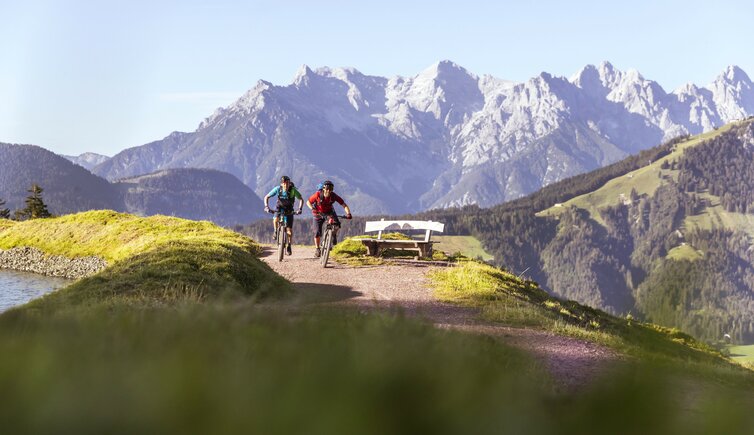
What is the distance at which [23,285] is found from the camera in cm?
3694

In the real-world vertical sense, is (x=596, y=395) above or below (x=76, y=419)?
above

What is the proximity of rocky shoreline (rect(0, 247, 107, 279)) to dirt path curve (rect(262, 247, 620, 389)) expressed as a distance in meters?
11.9

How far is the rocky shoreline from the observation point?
39.1 m

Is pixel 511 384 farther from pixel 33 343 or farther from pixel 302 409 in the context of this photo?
pixel 33 343

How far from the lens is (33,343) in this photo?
2.31 m

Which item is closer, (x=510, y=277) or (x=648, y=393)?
(x=648, y=393)

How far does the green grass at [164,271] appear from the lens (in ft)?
42.5

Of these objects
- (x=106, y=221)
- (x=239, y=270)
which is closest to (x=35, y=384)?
(x=239, y=270)

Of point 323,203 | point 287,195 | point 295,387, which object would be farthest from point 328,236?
point 295,387

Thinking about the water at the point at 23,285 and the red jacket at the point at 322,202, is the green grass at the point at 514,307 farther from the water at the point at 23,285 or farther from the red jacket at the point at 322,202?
the water at the point at 23,285

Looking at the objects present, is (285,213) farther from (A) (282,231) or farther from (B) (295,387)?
(B) (295,387)

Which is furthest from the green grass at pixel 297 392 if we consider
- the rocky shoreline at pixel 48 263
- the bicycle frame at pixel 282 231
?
the rocky shoreline at pixel 48 263

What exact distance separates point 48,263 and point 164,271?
29.5 metres

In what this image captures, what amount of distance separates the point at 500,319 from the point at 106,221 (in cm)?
3771
